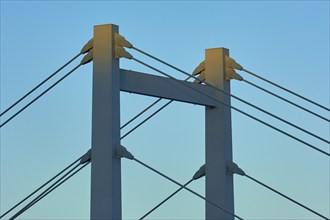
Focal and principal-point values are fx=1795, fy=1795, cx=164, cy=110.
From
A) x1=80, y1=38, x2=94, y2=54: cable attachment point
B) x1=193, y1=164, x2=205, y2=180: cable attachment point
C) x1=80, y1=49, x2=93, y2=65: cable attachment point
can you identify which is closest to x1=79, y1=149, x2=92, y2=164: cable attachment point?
x1=80, y1=49, x2=93, y2=65: cable attachment point

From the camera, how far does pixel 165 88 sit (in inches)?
1384

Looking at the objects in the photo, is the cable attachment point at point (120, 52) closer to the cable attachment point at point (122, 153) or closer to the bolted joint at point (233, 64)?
the cable attachment point at point (122, 153)

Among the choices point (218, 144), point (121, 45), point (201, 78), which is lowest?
point (218, 144)

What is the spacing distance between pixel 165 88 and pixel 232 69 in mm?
2366

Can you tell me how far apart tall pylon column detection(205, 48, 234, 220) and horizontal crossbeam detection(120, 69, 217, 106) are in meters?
0.30

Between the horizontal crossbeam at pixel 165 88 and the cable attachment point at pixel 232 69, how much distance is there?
57cm

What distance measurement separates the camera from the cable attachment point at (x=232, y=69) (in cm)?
3697

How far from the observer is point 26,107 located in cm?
3422

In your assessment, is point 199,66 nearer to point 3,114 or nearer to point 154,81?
point 154,81

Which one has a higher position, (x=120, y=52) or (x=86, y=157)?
(x=120, y=52)

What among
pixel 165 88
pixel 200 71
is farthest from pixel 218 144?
pixel 165 88

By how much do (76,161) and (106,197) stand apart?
138 cm

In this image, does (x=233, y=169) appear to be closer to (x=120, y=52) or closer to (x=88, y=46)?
(x=120, y=52)

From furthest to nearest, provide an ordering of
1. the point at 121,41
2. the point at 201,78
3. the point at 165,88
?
1. the point at 201,78
2. the point at 165,88
3. the point at 121,41
